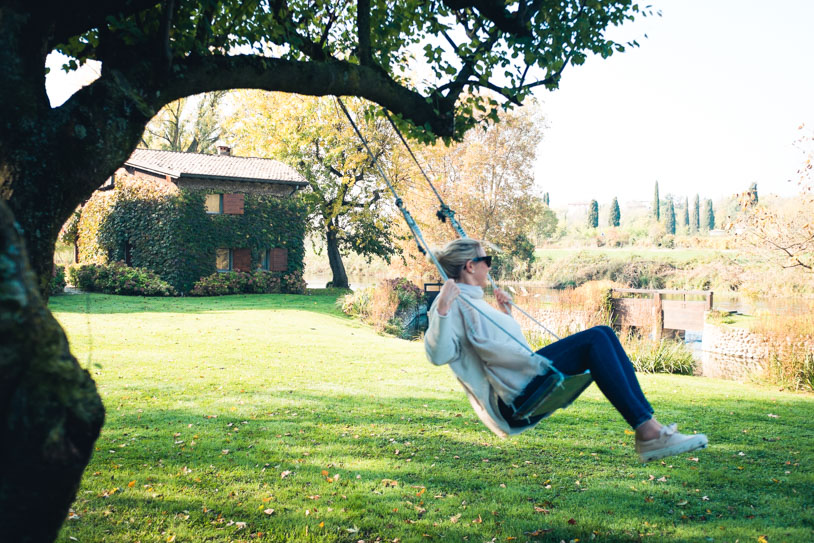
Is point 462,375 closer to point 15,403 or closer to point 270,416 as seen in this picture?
point 15,403

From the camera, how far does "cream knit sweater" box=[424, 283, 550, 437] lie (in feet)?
11.0

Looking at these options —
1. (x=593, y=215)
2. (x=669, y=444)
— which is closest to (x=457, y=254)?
(x=669, y=444)

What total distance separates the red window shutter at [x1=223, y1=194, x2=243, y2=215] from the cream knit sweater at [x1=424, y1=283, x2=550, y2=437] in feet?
72.0

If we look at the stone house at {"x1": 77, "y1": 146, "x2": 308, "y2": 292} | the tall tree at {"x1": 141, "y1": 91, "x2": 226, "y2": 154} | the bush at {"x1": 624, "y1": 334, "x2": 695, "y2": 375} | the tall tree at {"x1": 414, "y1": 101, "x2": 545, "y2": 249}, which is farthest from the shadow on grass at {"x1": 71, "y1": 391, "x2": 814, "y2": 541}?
the tall tree at {"x1": 141, "y1": 91, "x2": 226, "y2": 154}

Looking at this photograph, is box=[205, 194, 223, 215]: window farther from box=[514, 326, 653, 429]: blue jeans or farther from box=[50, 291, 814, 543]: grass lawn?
box=[514, 326, 653, 429]: blue jeans

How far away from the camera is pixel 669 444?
10.4ft

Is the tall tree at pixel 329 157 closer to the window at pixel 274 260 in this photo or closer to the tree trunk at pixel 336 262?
the tree trunk at pixel 336 262

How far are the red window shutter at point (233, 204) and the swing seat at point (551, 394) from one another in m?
22.2

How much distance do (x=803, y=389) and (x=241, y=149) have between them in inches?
985

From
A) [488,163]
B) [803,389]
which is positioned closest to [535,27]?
[803,389]

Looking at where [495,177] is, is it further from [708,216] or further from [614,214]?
[708,216]

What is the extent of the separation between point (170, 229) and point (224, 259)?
105 inches

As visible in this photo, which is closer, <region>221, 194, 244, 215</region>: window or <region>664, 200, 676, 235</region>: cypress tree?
<region>221, 194, 244, 215</region>: window

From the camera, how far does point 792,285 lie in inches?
688
